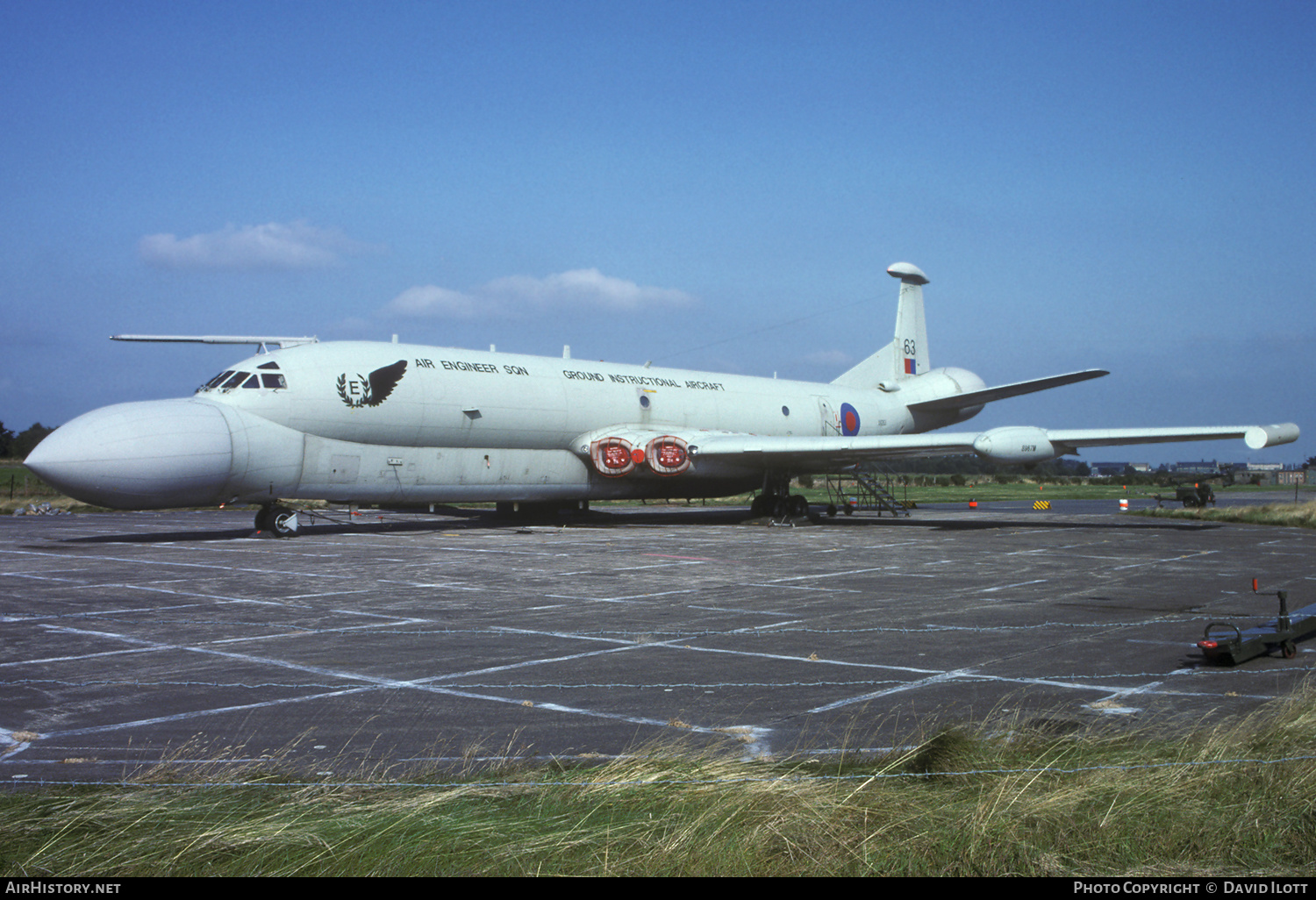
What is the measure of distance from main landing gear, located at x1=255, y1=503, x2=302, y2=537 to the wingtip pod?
2117 centimetres

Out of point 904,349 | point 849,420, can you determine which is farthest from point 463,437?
point 904,349

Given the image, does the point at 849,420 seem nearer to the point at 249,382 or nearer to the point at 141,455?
the point at 249,382

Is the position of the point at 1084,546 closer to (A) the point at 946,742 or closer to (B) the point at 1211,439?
(B) the point at 1211,439

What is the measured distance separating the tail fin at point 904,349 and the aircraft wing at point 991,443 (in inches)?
430

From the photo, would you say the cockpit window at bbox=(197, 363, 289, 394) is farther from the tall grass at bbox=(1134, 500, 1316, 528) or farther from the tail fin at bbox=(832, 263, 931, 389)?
the tall grass at bbox=(1134, 500, 1316, 528)

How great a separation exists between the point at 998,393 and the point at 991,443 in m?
8.22

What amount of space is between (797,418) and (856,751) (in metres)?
28.3

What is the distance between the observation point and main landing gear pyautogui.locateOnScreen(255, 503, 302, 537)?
21953mm

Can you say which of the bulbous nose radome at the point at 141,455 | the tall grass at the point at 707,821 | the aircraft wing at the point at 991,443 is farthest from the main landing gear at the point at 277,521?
the tall grass at the point at 707,821

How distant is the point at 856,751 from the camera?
526 cm

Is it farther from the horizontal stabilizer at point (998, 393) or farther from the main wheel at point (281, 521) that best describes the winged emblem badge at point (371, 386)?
the horizontal stabilizer at point (998, 393)

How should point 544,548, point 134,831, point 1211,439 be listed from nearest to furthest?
1. point 134,831
2. point 544,548
3. point 1211,439

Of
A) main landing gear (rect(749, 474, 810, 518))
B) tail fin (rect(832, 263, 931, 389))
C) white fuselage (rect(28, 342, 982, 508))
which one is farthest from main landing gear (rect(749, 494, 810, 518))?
tail fin (rect(832, 263, 931, 389))
